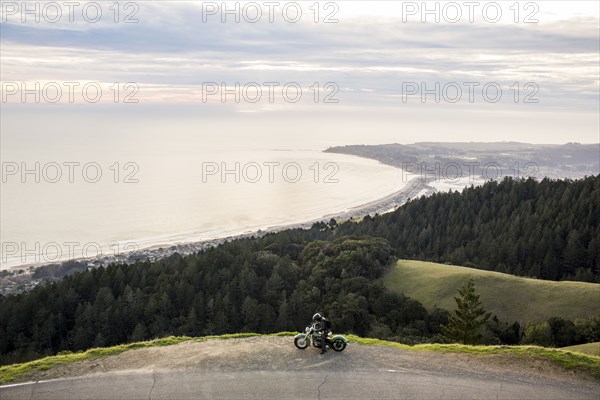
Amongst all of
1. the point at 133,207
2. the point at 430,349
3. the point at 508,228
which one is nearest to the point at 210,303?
the point at 430,349

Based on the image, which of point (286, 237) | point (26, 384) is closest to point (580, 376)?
point (26, 384)

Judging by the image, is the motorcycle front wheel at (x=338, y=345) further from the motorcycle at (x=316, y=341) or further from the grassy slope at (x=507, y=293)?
the grassy slope at (x=507, y=293)

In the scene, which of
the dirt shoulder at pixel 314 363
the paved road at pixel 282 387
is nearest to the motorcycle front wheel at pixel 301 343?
the dirt shoulder at pixel 314 363

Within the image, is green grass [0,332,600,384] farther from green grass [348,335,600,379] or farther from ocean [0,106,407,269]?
ocean [0,106,407,269]

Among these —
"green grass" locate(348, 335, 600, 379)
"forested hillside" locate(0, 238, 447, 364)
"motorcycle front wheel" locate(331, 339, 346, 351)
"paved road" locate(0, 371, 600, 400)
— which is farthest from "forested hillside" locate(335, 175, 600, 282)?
"motorcycle front wheel" locate(331, 339, 346, 351)

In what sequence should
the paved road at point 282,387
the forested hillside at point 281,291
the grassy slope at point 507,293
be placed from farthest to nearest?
the grassy slope at point 507,293 < the forested hillside at point 281,291 < the paved road at point 282,387
